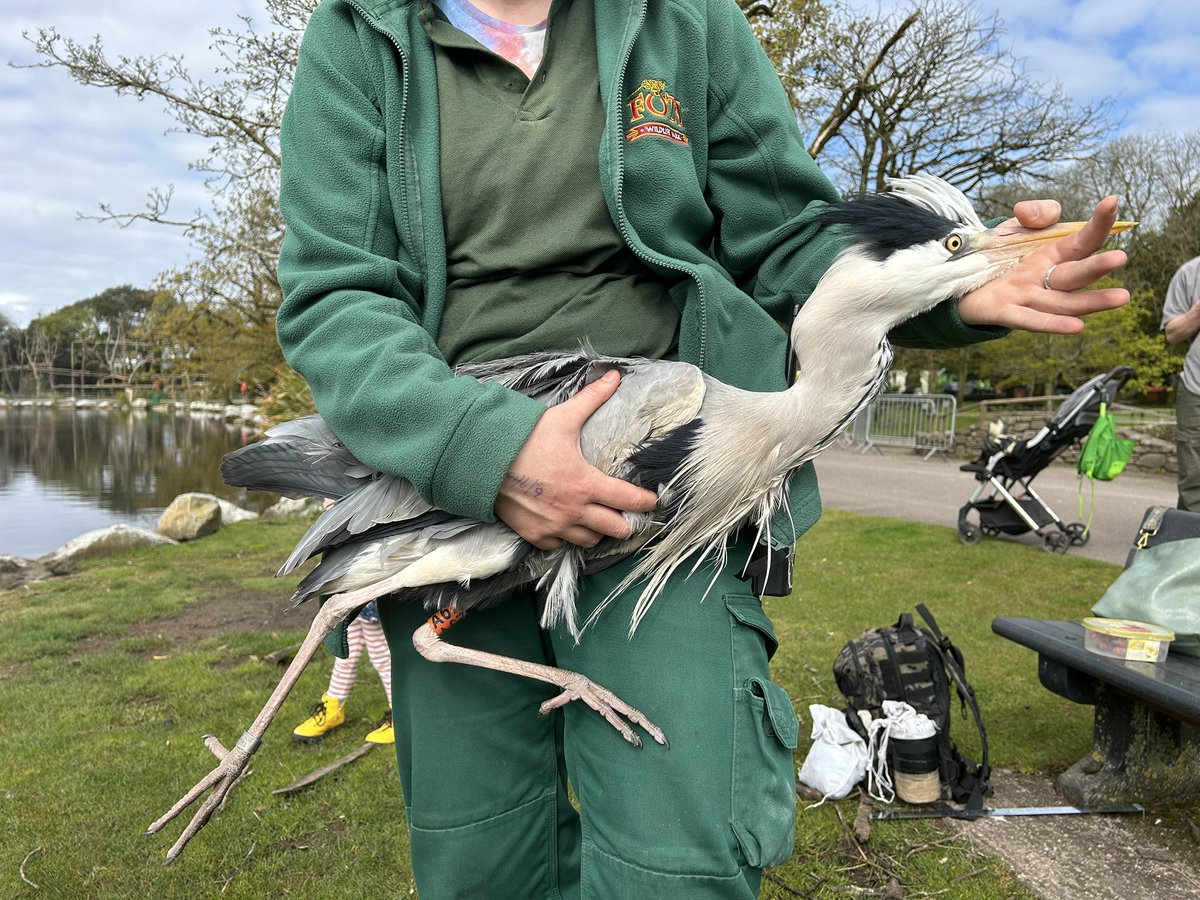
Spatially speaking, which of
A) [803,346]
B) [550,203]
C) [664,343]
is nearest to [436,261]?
[550,203]

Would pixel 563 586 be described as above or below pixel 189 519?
above

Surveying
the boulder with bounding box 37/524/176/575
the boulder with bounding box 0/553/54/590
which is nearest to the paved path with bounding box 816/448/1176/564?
the boulder with bounding box 37/524/176/575

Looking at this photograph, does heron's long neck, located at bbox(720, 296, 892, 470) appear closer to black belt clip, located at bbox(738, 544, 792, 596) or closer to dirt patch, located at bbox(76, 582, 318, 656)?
black belt clip, located at bbox(738, 544, 792, 596)

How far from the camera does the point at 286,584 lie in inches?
339

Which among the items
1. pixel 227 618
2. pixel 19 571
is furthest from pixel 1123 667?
pixel 19 571

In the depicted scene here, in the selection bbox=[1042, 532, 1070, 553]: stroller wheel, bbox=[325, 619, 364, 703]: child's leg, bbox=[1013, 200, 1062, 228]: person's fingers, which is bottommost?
bbox=[325, 619, 364, 703]: child's leg

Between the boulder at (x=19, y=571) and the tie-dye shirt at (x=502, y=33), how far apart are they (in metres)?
10.5

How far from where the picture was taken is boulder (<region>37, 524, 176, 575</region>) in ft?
34.6

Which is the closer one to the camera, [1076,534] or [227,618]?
[227,618]

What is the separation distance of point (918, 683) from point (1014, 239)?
2.70 metres

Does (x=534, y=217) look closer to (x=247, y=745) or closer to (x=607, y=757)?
(x=607, y=757)

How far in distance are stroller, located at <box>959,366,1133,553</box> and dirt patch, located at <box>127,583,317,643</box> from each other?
7.06 meters

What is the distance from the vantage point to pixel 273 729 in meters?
4.79

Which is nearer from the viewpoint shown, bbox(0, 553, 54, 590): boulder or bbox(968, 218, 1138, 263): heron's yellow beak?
bbox(968, 218, 1138, 263): heron's yellow beak
